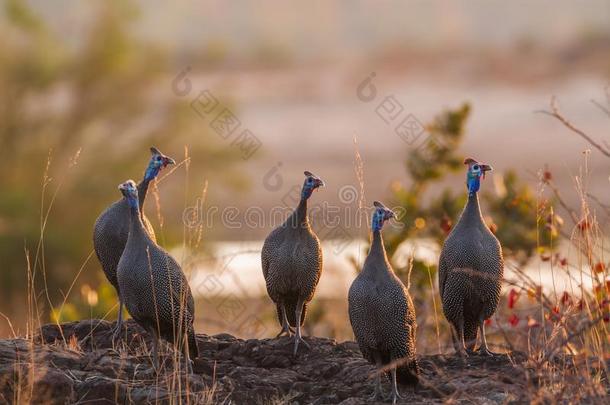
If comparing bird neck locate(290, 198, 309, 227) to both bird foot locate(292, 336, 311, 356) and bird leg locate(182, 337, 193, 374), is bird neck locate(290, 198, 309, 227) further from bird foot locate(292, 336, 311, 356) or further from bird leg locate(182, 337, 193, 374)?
bird leg locate(182, 337, 193, 374)

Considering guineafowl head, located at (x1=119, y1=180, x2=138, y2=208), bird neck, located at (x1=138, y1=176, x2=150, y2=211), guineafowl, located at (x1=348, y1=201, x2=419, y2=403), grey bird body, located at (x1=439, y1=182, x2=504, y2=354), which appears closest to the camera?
guineafowl, located at (x1=348, y1=201, x2=419, y2=403)

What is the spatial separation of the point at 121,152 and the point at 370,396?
12252 mm

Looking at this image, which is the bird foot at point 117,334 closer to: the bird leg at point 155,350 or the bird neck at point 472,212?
the bird leg at point 155,350

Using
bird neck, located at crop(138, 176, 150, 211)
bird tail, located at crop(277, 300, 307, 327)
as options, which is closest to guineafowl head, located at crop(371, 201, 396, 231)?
bird tail, located at crop(277, 300, 307, 327)

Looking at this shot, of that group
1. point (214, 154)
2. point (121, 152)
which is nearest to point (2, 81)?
point (121, 152)

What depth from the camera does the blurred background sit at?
10.6 m

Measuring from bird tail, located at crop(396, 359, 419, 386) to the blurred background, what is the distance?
86cm

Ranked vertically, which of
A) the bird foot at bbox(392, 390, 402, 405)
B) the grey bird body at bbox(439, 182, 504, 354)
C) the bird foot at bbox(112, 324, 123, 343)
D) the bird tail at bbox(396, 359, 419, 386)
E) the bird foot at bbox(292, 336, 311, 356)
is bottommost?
the bird foot at bbox(392, 390, 402, 405)

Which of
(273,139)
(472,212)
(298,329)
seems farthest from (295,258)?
(273,139)

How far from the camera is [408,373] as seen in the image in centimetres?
676

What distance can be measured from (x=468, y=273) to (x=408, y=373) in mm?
774

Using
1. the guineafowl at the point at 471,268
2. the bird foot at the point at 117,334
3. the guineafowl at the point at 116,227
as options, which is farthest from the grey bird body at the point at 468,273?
the bird foot at the point at 117,334

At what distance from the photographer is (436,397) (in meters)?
6.65

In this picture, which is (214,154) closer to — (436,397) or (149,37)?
(149,37)
